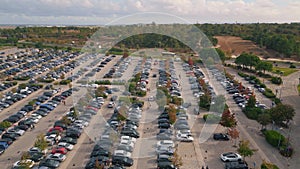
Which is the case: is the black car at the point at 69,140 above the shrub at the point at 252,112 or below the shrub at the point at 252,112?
below

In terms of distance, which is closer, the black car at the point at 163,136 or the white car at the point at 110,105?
the black car at the point at 163,136

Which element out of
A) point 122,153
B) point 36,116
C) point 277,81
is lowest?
point 122,153

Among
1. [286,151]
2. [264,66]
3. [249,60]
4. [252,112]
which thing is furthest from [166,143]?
[249,60]

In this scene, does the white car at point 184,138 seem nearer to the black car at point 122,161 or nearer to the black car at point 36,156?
the black car at point 122,161

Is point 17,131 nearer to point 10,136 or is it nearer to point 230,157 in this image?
point 10,136

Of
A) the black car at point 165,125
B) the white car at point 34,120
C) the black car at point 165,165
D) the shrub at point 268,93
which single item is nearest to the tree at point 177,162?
the black car at point 165,165
